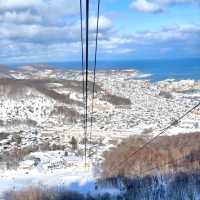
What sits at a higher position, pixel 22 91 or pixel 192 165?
pixel 22 91

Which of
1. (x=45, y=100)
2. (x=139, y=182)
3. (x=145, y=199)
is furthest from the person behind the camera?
(x=45, y=100)

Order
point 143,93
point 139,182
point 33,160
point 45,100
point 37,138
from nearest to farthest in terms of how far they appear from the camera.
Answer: point 139,182 < point 33,160 < point 37,138 < point 45,100 < point 143,93

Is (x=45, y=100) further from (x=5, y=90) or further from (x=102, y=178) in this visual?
(x=102, y=178)

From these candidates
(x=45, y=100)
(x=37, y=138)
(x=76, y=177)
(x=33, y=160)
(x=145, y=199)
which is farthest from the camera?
(x=45, y=100)

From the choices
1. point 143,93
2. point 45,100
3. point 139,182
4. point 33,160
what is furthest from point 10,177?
point 143,93

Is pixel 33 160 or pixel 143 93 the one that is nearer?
pixel 33 160

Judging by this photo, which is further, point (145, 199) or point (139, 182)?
point (139, 182)

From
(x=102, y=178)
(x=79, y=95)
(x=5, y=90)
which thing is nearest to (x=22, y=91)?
(x=5, y=90)

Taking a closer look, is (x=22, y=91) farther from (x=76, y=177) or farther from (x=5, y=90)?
(x=76, y=177)

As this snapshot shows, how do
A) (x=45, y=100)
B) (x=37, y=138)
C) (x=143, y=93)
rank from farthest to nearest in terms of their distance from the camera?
(x=143, y=93) → (x=45, y=100) → (x=37, y=138)
